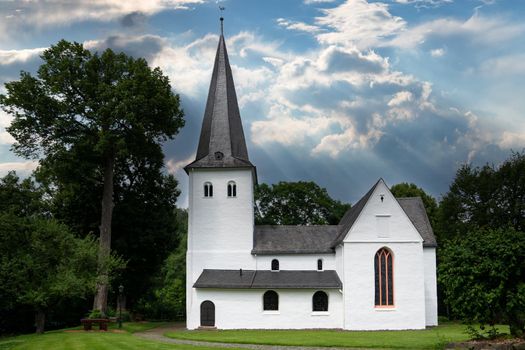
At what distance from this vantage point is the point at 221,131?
40.2 m

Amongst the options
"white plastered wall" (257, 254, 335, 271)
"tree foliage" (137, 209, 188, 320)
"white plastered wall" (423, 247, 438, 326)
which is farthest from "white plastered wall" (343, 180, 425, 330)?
"tree foliage" (137, 209, 188, 320)

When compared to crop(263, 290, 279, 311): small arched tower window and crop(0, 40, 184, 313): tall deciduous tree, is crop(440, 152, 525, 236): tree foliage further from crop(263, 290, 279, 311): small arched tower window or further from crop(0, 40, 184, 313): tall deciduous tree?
crop(0, 40, 184, 313): tall deciduous tree

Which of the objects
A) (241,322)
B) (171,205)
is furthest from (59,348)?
(171,205)

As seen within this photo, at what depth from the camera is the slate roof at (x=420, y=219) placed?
39.4 metres

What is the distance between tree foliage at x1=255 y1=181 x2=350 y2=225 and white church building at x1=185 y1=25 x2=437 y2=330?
65.9ft

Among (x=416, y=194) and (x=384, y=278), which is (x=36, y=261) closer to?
(x=384, y=278)

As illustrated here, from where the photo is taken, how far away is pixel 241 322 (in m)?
37.0

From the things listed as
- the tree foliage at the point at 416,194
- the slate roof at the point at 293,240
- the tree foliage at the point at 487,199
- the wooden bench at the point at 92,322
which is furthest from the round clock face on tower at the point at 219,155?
the tree foliage at the point at 416,194

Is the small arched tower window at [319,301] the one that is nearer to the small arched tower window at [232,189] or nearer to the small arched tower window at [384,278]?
the small arched tower window at [384,278]

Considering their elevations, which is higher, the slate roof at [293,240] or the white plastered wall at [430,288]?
the slate roof at [293,240]

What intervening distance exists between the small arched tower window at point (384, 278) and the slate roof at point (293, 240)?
3708 mm

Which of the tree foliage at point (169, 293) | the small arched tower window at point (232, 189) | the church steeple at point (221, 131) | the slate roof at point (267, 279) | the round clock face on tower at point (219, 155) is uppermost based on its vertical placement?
the church steeple at point (221, 131)

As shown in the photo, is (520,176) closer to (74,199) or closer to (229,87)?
(229,87)

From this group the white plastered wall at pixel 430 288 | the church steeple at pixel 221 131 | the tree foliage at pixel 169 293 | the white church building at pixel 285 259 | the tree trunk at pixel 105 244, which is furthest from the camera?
the tree foliage at pixel 169 293
